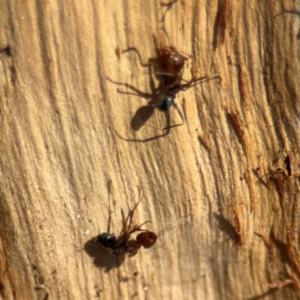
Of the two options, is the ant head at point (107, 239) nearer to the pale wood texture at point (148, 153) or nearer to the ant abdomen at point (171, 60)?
the pale wood texture at point (148, 153)

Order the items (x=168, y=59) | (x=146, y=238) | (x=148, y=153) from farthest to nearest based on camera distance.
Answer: (x=146, y=238) < (x=148, y=153) < (x=168, y=59)

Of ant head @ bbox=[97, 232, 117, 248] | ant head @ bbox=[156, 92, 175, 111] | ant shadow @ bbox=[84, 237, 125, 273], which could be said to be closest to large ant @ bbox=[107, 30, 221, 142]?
ant head @ bbox=[156, 92, 175, 111]

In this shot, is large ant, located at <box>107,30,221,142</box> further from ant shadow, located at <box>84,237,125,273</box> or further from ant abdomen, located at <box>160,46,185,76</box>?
ant shadow, located at <box>84,237,125,273</box>

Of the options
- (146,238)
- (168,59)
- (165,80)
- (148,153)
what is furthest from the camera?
(146,238)

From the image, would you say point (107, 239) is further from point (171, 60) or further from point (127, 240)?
point (171, 60)

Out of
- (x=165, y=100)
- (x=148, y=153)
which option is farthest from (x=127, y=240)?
(x=165, y=100)

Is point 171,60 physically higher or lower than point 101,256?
higher
